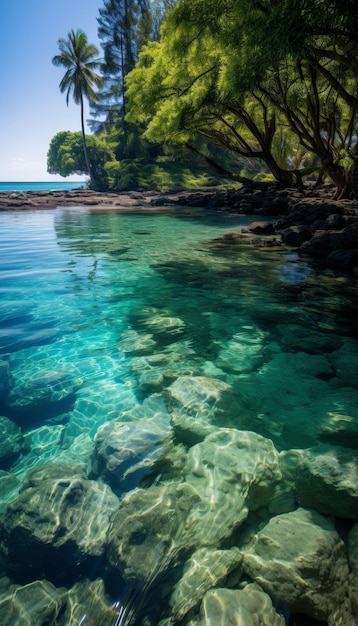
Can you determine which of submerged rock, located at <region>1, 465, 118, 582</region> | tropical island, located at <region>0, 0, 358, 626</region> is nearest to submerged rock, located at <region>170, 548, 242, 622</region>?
tropical island, located at <region>0, 0, 358, 626</region>

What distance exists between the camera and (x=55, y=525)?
245cm

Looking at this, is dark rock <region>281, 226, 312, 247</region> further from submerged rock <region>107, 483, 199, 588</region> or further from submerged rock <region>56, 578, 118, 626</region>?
submerged rock <region>56, 578, 118, 626</region>

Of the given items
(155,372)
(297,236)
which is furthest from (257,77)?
(155,372)

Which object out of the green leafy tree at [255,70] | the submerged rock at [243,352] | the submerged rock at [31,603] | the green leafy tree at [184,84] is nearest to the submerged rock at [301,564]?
the submerged rock at [31,603]

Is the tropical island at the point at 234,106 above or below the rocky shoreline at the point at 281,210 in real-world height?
above

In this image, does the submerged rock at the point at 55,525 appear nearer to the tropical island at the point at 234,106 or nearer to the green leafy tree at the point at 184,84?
the tropical island at the point at 234,106

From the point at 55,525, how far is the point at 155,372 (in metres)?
2.19

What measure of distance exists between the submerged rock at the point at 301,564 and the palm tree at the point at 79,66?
46.2 metres

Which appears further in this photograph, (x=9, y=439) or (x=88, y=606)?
(x=9, y=439)

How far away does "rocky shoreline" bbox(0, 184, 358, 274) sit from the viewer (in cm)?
1019

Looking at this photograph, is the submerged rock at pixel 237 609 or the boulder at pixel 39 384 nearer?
the submerged rock at pixel 237 609

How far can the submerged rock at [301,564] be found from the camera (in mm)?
1990

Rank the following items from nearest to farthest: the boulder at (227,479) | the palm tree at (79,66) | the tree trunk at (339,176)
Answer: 1. the boulder at (227,479)
2. the tree trunk at (339,176)
3. the palm tree at (79,66)

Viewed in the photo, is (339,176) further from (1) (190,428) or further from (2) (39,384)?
(2) (39,384)
